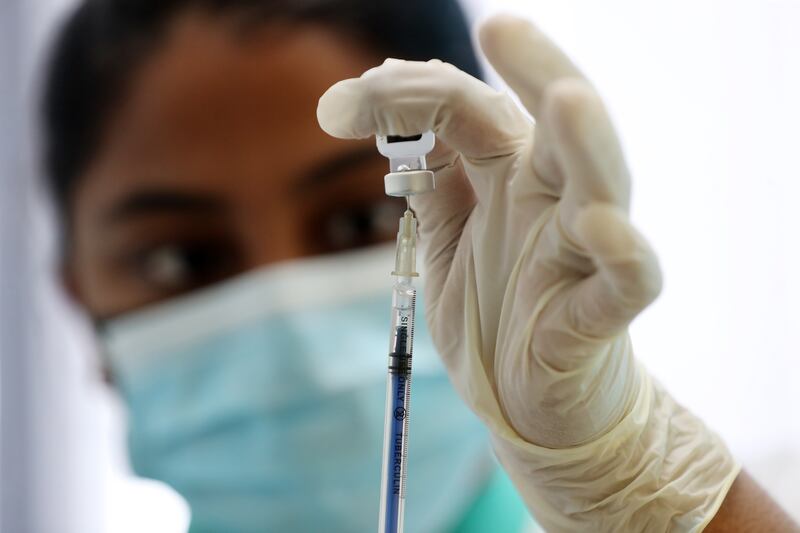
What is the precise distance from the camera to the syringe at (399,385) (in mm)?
658

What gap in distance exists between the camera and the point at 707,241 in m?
1.62

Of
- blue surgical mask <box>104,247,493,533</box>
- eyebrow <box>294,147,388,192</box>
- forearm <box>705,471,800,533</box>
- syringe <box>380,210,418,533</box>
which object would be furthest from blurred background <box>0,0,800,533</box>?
syringe <box>380,210,418,533</box>

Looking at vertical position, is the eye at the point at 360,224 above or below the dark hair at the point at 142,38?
below

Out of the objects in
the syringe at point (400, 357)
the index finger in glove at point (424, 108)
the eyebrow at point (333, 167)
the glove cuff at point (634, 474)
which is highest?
the eyebrow at point (333, 167)

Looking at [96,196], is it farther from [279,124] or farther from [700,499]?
[700,499]

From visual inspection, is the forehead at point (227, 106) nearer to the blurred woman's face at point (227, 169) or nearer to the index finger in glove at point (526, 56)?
the blurred woman's face at point (227, 169)

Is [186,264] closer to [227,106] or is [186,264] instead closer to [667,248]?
[227,106]

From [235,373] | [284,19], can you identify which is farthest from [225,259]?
[284,19]

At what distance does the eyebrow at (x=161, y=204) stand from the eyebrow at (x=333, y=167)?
151 mm

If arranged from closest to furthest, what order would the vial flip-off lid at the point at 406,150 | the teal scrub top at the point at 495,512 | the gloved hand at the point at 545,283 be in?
1. the gloved hand at the point at 545,283
2. the vial flip-off lid at the point at 406,150
3. the teal scrub top at the point at 495,512

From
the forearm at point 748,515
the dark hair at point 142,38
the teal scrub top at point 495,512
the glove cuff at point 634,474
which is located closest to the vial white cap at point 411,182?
the glove cuff at point 634,474

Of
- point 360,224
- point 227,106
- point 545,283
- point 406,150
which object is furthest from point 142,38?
point 545,283

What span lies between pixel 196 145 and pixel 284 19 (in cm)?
28

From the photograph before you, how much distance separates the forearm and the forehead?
2.80ft
